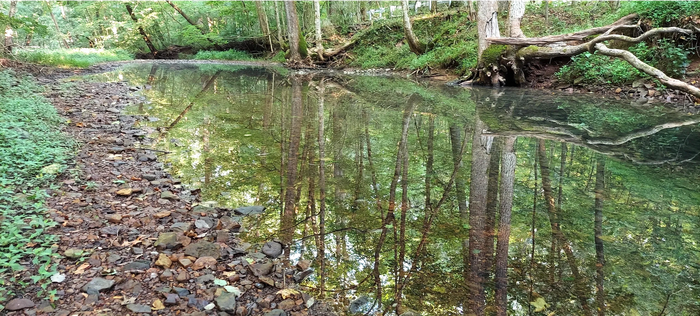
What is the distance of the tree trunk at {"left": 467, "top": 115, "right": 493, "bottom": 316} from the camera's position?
2.26 meters

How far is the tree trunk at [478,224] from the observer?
89.0 inches

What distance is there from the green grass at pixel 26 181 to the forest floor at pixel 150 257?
0.07 m

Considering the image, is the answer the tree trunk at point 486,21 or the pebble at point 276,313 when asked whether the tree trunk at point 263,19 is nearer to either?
the tree trunk at point 486,21

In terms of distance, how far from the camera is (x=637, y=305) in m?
2.18

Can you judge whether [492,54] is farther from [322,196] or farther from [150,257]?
[150,257]

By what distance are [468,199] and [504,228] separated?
635 mm

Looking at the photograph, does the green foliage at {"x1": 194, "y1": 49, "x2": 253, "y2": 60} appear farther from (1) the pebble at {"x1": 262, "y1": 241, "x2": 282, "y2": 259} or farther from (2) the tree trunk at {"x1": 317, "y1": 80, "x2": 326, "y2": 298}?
(1) the pebble at {"x1": 262, "y1": 241, "x2": 282, "y2": 259}

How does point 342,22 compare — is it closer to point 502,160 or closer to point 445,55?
point 445,55

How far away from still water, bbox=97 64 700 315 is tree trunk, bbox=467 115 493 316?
0.02 m

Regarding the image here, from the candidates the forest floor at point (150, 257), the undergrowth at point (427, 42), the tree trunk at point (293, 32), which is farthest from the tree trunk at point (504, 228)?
the tree trunk at point (293, 32)

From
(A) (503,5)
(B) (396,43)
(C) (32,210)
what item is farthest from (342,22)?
(C) (32,210)

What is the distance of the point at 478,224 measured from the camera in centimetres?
319

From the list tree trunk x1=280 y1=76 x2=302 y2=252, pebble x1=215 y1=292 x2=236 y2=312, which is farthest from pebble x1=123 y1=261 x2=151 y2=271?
tree trunk x1=280 y1=76 x2=302 y2=252

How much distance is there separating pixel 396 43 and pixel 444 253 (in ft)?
62.5
